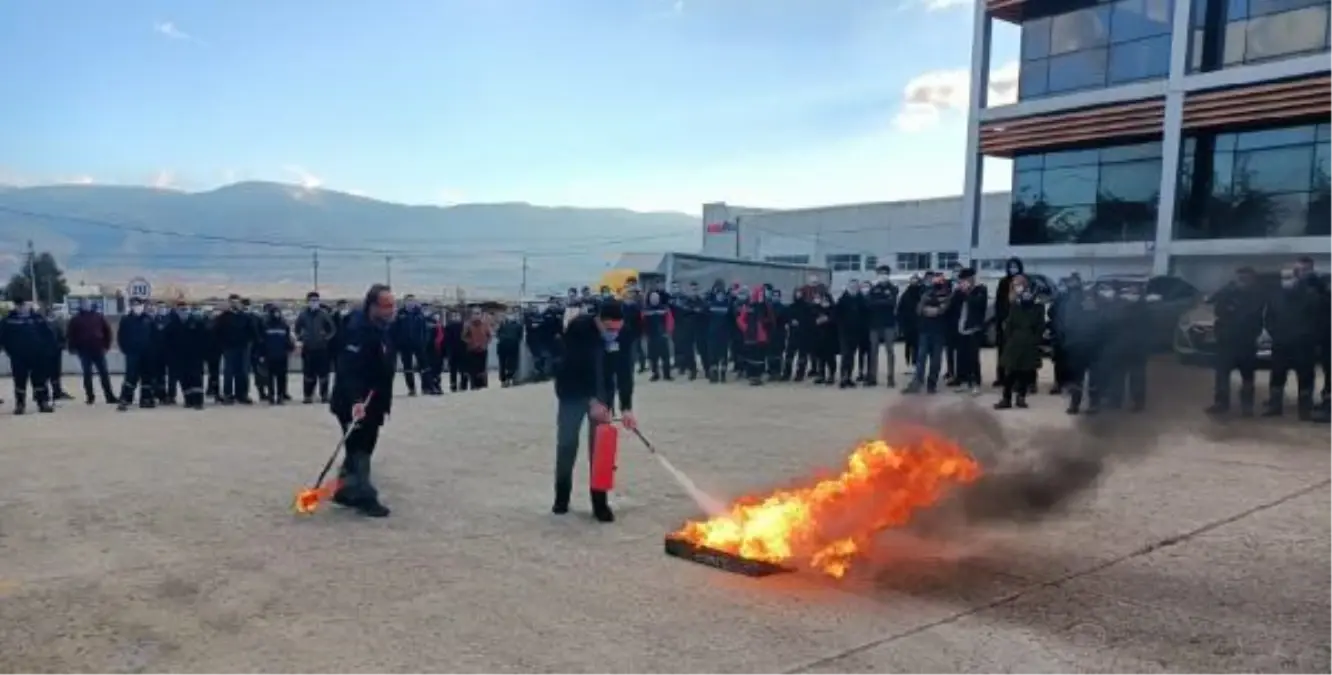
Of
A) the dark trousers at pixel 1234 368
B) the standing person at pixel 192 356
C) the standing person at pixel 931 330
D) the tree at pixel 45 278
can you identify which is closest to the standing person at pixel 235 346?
the standing person at pixel 192 356

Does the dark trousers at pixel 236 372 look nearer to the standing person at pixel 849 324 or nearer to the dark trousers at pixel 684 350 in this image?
the dark trousers at pixel 684 350

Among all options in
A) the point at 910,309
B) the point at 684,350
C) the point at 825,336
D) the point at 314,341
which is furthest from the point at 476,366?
the point at 910,309

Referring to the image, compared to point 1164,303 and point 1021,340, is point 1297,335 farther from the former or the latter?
point 1021,340

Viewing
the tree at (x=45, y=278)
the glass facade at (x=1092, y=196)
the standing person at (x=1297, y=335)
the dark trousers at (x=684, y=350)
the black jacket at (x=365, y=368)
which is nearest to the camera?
the black jacket at (x=365, y=368)

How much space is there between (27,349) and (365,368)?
31.5 feet

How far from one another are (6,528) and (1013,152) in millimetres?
27567

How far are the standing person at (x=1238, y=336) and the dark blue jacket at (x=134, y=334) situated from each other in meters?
15.3

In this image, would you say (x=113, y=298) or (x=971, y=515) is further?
(x=113, y=298)

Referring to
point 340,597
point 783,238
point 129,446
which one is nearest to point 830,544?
point 340,597

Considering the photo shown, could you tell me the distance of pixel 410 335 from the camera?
657 inches

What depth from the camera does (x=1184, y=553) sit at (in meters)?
5.84

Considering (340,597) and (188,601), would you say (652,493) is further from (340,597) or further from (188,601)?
(188,601)

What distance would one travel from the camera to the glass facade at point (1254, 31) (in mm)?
21531

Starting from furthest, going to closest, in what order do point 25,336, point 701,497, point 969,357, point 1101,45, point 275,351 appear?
1. point 1101,45
2. point 275,351
3. point 25,336
4. point 969,357
5. point 701,497
